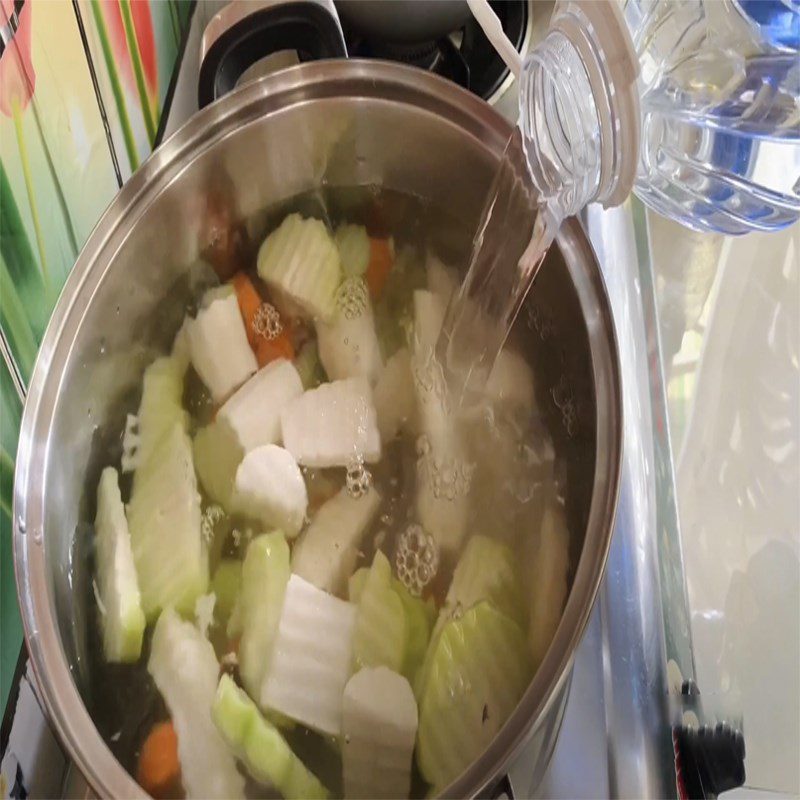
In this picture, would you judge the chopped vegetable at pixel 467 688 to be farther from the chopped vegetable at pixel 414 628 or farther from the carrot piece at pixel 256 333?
the carrot piece at pixel 256 333

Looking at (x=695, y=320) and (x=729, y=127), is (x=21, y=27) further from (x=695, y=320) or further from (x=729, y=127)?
(x=695, y=320)

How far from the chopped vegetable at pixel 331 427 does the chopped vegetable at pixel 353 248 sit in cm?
11

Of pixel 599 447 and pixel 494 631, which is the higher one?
pixel 599 447

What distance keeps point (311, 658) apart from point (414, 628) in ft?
0.23

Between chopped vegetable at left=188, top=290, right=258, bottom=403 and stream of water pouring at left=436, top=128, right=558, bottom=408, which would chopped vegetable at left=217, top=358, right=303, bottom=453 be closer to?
chopped vegetable at left=188, top=290, right=258, bottom=403

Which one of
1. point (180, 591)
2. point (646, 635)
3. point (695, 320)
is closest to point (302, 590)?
point (180, 591)

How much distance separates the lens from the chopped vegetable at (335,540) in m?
0.59

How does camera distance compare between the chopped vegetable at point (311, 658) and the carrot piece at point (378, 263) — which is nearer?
the chopped vegetable at point (311, 658)

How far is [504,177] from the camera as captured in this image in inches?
21.9

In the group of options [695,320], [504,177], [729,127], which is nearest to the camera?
[729,127]

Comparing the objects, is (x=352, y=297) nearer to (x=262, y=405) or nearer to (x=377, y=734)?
(x=262, y=405)

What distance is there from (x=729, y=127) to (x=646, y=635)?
30 centimetres

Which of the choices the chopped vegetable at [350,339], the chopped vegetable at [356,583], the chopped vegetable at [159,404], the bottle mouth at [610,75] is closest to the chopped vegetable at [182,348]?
the chopped vegetable at [159,404]

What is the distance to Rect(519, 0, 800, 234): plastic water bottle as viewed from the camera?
39 centimetres
